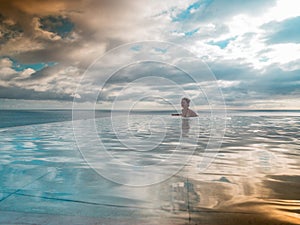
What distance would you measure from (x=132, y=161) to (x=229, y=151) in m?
4.19

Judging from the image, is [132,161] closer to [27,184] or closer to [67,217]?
[27,184]

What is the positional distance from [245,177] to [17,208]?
204 inches

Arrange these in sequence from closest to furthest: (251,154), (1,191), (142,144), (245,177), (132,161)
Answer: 1. (1,191)
2. (245,177)
3. (132,161)
4. (251,154)
5. (142,144)

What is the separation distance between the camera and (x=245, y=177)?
6.69 m

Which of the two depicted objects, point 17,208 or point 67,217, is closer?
point 67,217

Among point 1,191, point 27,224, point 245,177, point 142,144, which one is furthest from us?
point 142,144

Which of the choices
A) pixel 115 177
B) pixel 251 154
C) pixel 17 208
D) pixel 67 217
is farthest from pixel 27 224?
pixel 251 154

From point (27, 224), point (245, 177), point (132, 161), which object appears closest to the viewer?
point (27, 224)

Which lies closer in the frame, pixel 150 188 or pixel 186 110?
pixel 150 188

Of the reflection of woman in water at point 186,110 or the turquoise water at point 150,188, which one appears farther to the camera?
the reflection of woman in water at point 186,110

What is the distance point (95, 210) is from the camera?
4449 mm

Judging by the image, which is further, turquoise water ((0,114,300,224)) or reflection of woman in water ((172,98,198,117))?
reflection of woman in water ((172,98,198,117))

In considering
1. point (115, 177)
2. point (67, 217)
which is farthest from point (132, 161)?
point (67, 217)

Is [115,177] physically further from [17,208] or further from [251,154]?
[251,154]
